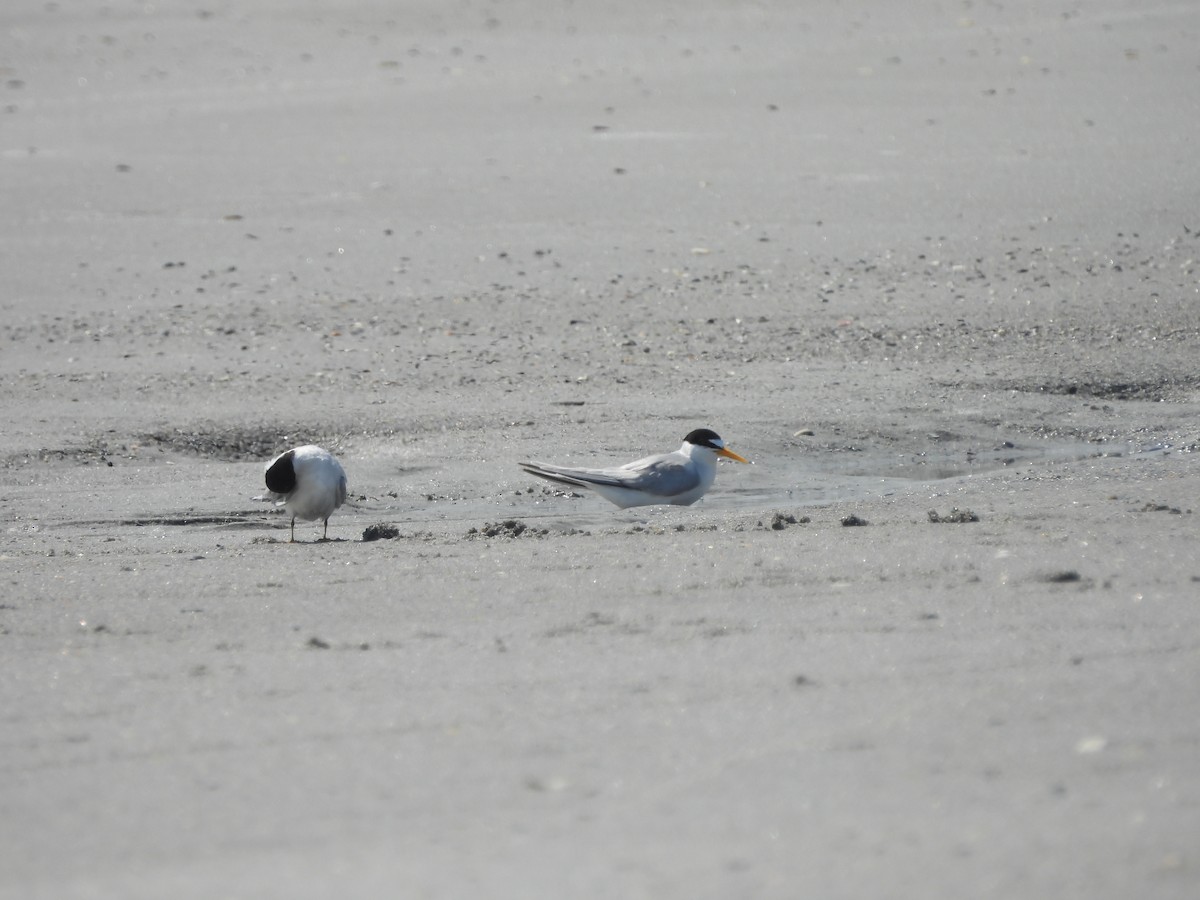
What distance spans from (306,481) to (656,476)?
4.93ft

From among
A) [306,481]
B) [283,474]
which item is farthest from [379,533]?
[283,474]

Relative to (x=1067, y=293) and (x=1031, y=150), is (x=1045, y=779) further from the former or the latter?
(x=1031, y=150)

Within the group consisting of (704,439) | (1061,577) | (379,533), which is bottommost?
(379,533)

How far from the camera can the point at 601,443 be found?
25.7 feet

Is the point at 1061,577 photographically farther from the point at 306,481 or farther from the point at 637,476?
the point at 306,481

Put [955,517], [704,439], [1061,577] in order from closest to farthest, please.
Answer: [1061,577] → [955,517] → [704,439]

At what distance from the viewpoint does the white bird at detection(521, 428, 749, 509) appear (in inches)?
273

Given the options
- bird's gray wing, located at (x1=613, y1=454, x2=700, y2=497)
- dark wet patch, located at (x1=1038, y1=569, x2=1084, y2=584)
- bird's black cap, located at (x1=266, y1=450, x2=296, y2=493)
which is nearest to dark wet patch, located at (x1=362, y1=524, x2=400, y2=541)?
bird's black cap, located at (x1=266, y1=450, x2=296, y2=493)

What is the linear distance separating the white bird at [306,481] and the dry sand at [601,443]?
0.25m

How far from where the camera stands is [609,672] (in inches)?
167

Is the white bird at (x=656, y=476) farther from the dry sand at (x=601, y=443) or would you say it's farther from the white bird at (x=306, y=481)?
the white bird at (x=306, y=481)

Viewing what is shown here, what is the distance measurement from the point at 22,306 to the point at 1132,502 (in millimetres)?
6918

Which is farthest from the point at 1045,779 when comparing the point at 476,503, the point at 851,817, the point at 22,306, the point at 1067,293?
the point at 22,306

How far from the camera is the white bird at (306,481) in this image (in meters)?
6.52
